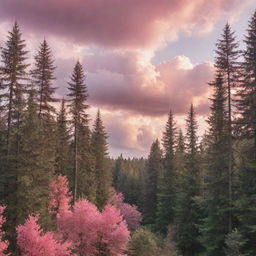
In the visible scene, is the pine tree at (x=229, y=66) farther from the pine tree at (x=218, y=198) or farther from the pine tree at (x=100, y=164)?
the pine tree at (x=100, y=164)

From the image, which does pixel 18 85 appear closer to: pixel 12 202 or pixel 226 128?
pixel 12 202

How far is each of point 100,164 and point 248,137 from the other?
31.0m

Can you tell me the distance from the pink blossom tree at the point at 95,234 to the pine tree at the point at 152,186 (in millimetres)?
42108

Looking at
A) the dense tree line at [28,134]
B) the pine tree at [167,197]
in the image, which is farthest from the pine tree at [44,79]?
the pine tree at [167,197]

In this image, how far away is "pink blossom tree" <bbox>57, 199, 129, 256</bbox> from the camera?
31.1 metres

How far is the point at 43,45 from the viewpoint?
42.4 metres

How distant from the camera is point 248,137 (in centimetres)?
3178

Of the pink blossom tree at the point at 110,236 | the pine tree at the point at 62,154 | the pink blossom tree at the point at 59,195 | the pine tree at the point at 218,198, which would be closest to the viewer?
the pink blossom tree at the point at 110,236

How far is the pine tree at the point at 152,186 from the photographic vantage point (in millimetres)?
73750

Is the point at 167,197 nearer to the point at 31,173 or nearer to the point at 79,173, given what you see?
the point at 79,173

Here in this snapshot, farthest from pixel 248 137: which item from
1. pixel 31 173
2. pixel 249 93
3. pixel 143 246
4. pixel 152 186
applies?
pixel 152 186

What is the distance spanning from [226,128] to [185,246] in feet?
58.7

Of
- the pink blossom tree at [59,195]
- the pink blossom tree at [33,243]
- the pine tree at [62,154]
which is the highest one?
the pine tree at [62,154]

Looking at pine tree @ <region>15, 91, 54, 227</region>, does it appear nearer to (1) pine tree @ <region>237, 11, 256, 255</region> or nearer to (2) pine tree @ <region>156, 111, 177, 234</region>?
(1) pine tree @ <region>237, 11, 256, 255</region>
